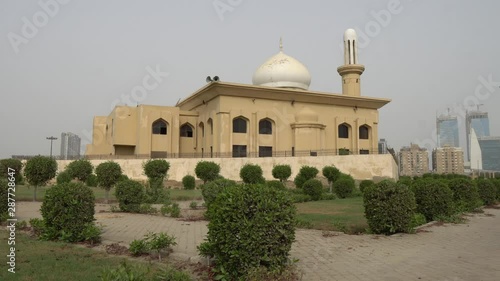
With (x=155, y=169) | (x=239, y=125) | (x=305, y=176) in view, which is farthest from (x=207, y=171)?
(x=239, y=125)

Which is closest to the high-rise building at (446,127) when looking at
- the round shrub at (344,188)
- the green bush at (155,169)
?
the round shrub at (344,188)

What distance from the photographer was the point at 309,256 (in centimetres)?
630

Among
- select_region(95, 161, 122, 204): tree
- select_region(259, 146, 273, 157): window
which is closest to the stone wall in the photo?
select_region(259, 146, 273, 157): window

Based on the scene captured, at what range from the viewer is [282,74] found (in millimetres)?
34125

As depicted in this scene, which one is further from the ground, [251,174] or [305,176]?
[251,174]

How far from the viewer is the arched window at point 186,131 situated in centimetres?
3409

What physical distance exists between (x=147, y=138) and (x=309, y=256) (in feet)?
86.5

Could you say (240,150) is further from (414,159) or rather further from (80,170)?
(414,159)

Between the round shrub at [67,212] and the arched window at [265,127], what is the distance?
82.2 ft

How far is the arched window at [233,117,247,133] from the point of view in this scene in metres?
31.1

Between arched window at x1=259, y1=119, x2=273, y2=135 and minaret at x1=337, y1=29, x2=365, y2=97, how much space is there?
31.1ft

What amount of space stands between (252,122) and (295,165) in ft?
20.0

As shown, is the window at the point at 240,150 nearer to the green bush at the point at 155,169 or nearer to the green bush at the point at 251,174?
the green bush at the point at 251,174

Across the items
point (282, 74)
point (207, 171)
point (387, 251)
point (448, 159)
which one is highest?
point (282, 74)
